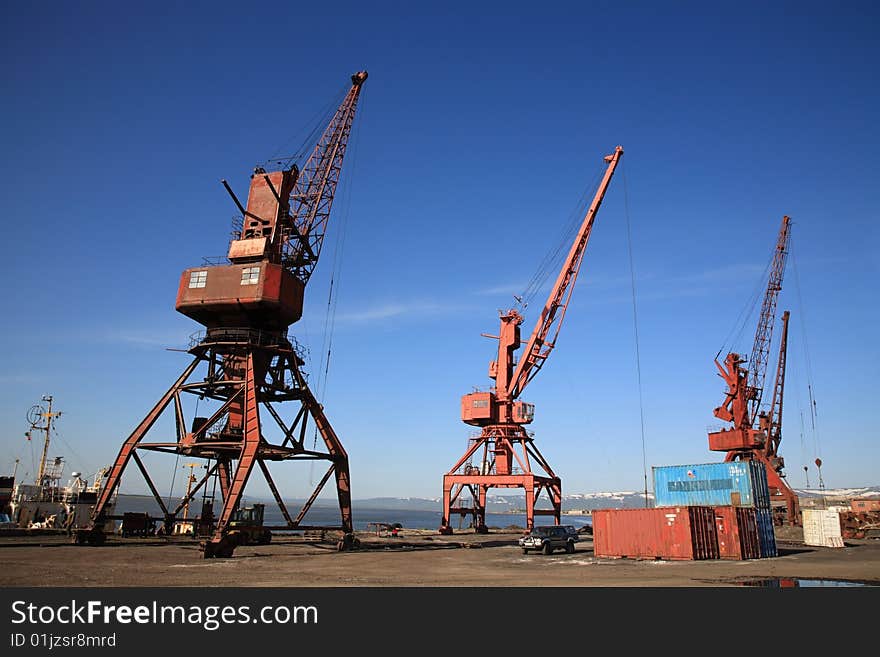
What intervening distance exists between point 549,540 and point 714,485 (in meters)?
13.7

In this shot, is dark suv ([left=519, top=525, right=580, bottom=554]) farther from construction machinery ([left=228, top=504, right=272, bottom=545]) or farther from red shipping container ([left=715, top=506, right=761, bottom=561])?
construction machinery ([left=228, top=504, right=272, bottom=545])

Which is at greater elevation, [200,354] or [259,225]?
[259,225]

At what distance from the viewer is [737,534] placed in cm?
2967

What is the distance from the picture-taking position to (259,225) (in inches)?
1641

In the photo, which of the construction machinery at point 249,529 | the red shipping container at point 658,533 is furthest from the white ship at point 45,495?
the red shipping container at point 658,533

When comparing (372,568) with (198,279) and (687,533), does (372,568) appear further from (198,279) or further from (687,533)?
(198,279)

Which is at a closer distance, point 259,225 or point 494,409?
point 259,225

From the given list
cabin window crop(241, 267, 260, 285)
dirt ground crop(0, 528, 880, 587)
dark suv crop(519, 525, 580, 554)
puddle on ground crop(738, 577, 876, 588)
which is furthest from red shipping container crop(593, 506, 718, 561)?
cabin window crop(241, 267, 260, 285)

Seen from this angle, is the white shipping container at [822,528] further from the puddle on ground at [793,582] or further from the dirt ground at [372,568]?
the puddle on ground at [793,582]

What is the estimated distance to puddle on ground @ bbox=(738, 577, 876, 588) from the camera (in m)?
18.6

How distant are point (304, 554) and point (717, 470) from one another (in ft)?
93.3

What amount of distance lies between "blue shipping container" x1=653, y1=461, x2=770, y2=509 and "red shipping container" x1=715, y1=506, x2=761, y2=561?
300 inches
